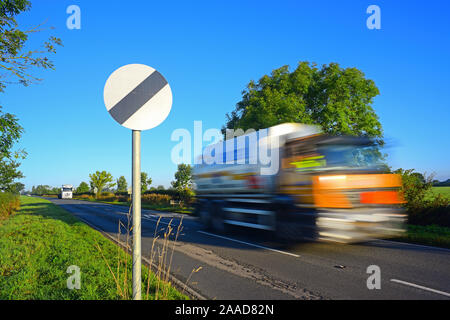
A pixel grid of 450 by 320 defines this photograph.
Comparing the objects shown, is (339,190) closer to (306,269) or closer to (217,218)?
(306,269)

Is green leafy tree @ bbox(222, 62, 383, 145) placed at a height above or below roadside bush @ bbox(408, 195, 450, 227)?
above

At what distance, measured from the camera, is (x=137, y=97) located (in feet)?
8.81

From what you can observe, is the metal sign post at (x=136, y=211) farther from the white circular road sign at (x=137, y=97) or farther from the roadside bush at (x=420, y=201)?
the roadside bush at (x=420, y=201)

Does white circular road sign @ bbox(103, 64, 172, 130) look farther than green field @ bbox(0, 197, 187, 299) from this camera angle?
No

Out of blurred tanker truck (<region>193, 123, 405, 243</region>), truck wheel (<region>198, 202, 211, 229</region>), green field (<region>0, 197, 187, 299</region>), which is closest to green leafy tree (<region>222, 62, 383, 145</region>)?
truck wheel (<region>198, 202, 211, 229</region>)

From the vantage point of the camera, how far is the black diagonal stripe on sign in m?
2.60

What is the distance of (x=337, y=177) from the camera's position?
6.29 m

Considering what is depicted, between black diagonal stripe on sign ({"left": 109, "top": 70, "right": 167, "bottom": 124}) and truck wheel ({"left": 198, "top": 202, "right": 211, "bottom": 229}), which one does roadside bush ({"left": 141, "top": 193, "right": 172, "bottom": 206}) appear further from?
black diagonal stripe on sign ({"left": 109, "top": 70, "right": 167, "bottom": 124})

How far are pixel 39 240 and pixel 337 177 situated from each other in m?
8.23

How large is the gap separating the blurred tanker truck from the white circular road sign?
440cm

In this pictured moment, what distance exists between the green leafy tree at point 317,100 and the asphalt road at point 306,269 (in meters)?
11.8

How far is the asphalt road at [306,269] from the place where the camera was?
413 cm

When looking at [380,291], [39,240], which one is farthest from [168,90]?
[39,240]
